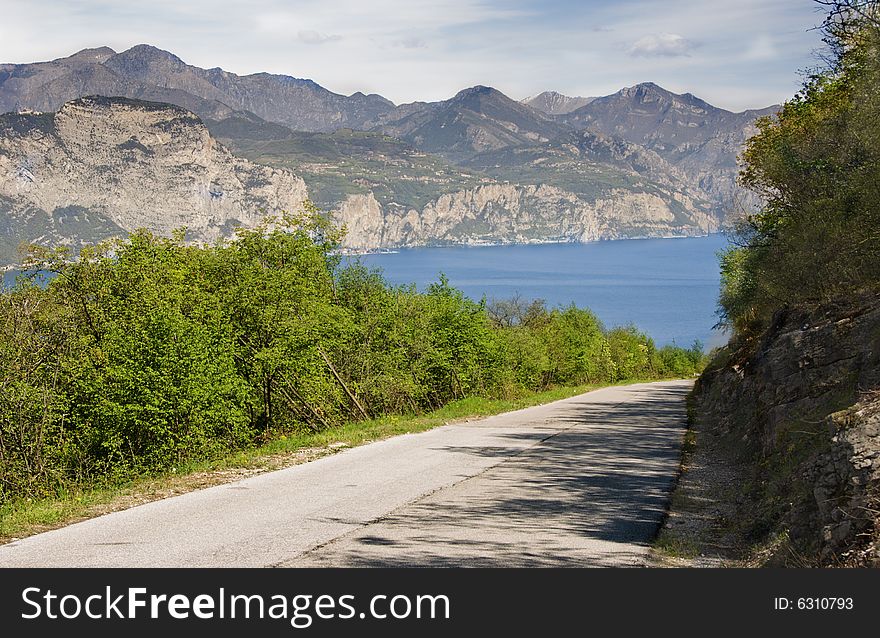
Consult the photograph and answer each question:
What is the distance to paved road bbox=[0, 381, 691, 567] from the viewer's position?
7719 mm

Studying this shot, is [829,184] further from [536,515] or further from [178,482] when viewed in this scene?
[178,482]

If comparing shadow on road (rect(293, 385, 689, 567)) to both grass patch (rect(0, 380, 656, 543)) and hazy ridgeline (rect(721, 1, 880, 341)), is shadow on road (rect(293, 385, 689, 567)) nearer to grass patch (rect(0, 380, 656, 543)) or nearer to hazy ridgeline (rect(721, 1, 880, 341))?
grass patch (rect(0, 380, 656, 543))

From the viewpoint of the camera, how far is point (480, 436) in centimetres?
2014

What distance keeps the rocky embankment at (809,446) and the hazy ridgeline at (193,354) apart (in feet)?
36.9

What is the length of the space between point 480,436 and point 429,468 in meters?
6.01

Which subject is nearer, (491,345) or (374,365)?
(374,365)

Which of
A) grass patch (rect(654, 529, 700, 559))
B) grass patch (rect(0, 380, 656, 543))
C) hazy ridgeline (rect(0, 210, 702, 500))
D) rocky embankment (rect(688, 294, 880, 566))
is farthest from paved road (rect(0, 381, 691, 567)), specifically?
hazy ridgeline (rect(0, 210, 702, 500))

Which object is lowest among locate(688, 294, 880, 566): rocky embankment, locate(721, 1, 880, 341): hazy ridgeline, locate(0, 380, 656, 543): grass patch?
locate(0, 380, 656, 543): grass patch

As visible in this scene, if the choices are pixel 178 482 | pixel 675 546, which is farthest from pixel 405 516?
pixel 178 482

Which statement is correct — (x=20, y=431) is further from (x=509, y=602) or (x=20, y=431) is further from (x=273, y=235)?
(x=509, y=602)

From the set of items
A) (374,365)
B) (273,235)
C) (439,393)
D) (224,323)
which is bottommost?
(439,393)

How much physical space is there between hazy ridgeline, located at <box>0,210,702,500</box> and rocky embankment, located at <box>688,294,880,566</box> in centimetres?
1125

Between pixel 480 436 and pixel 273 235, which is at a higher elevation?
pixel 273 235

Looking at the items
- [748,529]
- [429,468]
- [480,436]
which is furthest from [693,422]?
[748,529]
